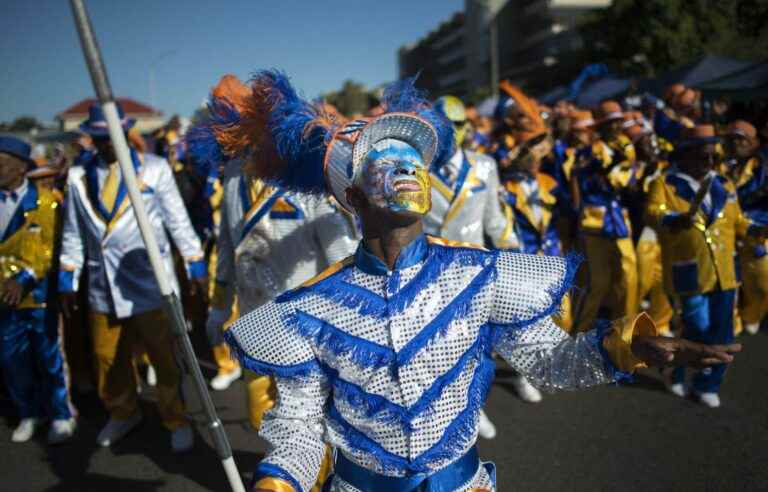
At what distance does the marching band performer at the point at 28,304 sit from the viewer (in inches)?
167

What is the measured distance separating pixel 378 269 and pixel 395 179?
0.88ft

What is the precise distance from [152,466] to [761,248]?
17.3 feet

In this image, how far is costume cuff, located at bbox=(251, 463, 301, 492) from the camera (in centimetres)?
149

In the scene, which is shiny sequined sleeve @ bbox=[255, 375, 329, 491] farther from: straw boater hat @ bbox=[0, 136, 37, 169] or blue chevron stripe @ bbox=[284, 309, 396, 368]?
A: straw boater hat @ bbox=[0, 136, 37, 169]

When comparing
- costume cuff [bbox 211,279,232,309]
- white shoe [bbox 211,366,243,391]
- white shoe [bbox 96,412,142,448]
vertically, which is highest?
costume cuff [bbox 211,279,232,309]

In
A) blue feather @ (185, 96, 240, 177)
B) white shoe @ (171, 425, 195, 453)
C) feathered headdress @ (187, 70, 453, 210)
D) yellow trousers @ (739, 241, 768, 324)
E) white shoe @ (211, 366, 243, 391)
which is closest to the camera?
feathered headdress @ (187, 70, 453, 210)

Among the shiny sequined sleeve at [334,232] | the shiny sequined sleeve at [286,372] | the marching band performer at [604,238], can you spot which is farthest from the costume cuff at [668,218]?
the shiny sequined sleeve at [286,372]

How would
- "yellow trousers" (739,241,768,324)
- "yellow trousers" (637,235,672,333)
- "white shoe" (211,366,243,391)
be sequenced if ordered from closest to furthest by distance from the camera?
1. "white shoe" (211,366,243,391)
2. "yellow trousers" (739,241,768,324)
3. "yellow trousers" (637,235,672,333)

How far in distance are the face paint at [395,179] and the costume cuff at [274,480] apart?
2.40 ft

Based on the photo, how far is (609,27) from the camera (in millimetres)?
27344

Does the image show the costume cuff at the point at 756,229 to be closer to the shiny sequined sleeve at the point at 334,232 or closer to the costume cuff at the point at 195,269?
the shiny sequined sleeve at the point at 334,232

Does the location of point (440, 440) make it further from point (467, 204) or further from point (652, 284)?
point (652, 284)

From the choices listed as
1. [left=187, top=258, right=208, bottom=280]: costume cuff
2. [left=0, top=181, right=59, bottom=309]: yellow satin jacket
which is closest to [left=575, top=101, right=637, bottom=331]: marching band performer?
[left=187, top=258, right=208, bottom=280]: costume cuff

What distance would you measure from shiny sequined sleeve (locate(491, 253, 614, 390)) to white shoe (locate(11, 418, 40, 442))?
416 centimetres
